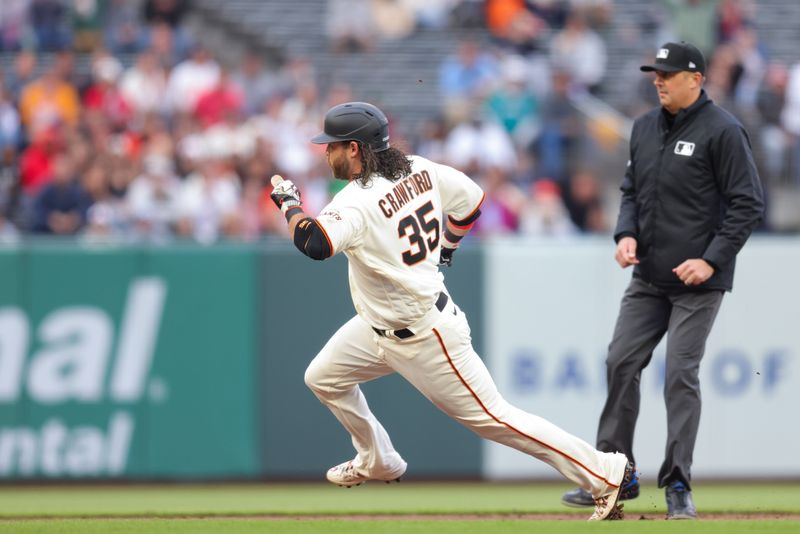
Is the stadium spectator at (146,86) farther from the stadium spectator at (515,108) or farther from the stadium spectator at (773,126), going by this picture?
the stadium spectator at (773,126)

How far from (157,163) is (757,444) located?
576 centimetres

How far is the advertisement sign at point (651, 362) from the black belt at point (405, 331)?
3.19 metres

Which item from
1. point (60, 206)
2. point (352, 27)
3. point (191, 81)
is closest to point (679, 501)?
point (60, 206)

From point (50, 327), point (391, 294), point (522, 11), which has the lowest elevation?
point (50, 327)

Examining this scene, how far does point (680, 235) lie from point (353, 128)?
5.85 ft

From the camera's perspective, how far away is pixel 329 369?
21.5 ft

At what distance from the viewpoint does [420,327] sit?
6250 millimetres

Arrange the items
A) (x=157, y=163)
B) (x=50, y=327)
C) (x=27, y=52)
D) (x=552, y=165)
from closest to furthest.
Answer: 1. (x=50, y=327)
2. (x=157, y=163)
3. (x=552, y=165)
4. (x=27, y=52)

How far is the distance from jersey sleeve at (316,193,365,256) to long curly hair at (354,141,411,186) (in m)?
0.21

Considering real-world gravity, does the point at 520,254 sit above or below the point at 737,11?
below

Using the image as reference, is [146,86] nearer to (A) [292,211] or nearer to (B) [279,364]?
(B) [279,364]

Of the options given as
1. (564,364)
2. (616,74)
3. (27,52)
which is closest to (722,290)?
(564,364)

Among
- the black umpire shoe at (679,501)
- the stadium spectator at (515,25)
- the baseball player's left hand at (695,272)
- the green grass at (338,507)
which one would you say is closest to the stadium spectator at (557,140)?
the stadium spectator at (515,25)

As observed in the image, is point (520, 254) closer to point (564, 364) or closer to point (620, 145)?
point (564, 364)
